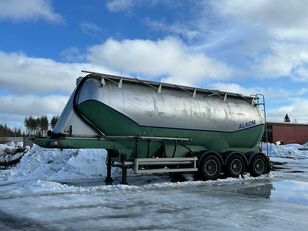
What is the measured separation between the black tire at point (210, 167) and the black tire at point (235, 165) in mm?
541

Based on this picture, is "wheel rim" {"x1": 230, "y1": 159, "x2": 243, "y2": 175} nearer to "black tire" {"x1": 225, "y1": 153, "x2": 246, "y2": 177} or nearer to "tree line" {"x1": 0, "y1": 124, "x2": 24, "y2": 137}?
"black tire" {"x1": 225, "y1": 153, "x2": 246, "y2": 177}

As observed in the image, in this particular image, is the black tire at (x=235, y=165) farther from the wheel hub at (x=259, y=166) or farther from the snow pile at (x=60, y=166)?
the snow pile at (x=60, y=166)

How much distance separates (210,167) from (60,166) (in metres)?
7.20

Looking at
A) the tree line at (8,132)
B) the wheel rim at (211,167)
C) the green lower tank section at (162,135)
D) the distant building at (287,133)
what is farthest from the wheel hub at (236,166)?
the tree line at (8,132)

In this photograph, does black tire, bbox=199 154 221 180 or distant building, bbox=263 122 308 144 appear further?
distant building, bbox=263 122 308 144

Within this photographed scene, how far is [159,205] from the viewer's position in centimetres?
1088

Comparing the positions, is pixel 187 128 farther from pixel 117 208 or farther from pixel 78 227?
pixel 78 227

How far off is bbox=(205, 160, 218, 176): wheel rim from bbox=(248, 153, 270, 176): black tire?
6.67ft

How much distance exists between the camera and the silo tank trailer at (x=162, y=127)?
14.8m

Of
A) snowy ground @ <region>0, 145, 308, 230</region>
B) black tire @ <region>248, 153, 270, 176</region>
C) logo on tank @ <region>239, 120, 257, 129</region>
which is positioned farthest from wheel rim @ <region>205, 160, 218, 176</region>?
logo on tank @ <region>239, 120, 257, 129</region>

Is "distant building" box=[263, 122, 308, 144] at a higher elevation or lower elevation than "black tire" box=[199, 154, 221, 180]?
higher

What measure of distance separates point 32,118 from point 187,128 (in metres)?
123

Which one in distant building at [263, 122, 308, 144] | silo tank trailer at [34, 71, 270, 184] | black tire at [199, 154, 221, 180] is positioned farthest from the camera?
distant building at [263, 122, 308, 144]

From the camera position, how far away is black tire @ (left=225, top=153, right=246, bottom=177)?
58.3 ft
